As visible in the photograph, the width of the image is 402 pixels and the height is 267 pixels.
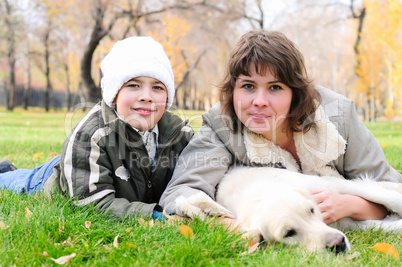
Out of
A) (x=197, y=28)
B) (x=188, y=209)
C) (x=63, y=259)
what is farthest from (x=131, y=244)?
(x=197, y=28)

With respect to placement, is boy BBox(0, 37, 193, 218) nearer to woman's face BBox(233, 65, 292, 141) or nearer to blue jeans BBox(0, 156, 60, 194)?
blue jeans BBox(0, 156, 60, 194)

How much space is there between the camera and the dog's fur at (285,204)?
7.00ft

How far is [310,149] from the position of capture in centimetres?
319

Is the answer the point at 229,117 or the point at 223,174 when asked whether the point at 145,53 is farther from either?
the point at 223,174

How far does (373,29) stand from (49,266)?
636 inches

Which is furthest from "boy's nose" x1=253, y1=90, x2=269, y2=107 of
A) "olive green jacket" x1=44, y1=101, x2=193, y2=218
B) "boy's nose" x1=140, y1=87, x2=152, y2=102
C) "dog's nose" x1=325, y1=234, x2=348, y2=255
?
"dog's nose" x1=325, y1=234, x2=348, y2=255

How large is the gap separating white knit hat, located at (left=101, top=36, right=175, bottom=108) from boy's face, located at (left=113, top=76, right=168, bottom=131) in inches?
2.6

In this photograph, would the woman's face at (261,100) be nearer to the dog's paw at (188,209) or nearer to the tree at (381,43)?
the dog's paw at (188,209)

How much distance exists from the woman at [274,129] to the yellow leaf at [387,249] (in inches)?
23.0

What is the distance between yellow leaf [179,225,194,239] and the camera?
2.22 meters

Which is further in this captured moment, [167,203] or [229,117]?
[229,117]

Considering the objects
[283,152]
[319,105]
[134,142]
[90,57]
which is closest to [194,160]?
[134,142]

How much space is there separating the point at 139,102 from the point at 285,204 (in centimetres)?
149

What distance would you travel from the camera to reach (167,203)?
9.06 feet
